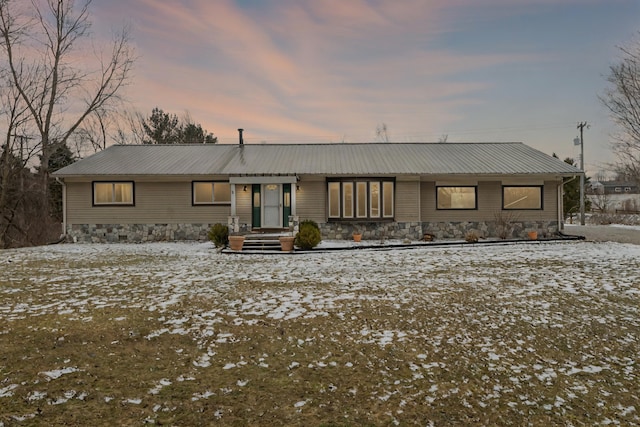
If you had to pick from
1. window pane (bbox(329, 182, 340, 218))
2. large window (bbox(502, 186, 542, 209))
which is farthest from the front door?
large window (bbox(502, 186, 542, 209))

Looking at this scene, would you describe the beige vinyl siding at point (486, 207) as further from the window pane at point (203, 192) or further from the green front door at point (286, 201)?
the window pane at point (203, 192)

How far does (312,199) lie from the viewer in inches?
644

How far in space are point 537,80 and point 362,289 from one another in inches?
865

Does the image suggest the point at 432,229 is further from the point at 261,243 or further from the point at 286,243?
the point at 261,243

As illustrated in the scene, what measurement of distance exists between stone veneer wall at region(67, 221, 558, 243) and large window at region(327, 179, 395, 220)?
46 centimetres

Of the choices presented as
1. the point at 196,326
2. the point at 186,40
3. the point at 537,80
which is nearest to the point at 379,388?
the point at 196,326

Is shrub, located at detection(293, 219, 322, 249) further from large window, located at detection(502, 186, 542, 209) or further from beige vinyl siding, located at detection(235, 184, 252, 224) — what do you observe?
large window, located at detection(502, 186, 542, 209)

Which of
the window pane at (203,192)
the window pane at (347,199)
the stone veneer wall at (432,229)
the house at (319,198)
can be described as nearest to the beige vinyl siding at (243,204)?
the house at (319,198)

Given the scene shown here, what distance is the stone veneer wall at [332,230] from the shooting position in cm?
1625

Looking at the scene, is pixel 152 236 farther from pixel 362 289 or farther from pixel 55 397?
pixel 55 397

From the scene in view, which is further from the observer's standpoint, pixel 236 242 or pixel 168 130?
pixel 168 130

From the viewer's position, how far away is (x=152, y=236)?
54.2 feet

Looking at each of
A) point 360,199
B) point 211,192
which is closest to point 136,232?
point 211,192

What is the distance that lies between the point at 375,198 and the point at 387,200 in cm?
57
